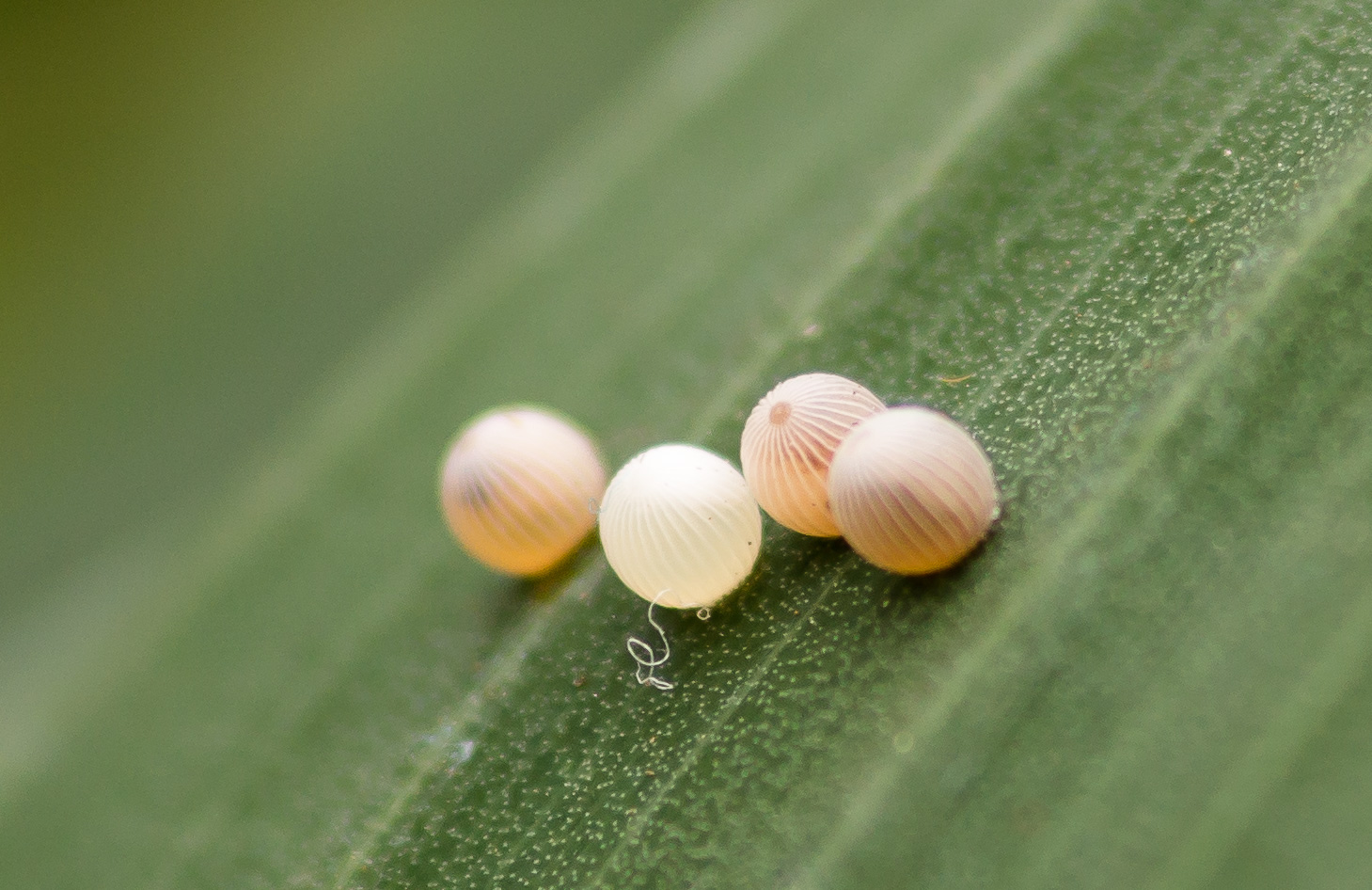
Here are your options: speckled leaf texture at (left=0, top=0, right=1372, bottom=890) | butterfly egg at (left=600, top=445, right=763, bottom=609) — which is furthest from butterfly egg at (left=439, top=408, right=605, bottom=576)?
butterfly egg at (left=600, top=445, right=763, bottom=609)

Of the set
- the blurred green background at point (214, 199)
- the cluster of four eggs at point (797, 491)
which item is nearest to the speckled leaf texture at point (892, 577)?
the cluster of four eggs at point (797, 491)

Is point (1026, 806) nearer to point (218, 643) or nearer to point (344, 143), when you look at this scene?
point (218, 643)

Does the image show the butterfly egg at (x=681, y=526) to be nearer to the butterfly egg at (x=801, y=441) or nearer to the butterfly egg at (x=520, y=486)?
the butterfly egg at (x=801, y=441)

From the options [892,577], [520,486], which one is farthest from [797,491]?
[520,486]

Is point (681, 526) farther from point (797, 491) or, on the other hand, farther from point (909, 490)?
point (909, 490)

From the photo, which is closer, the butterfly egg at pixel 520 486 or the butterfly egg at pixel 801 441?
the butterfly egg at pixel 801 441

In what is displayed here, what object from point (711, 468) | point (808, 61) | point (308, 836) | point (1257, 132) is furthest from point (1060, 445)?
point (808, 61)

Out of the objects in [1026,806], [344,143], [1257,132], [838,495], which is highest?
[344,143]
